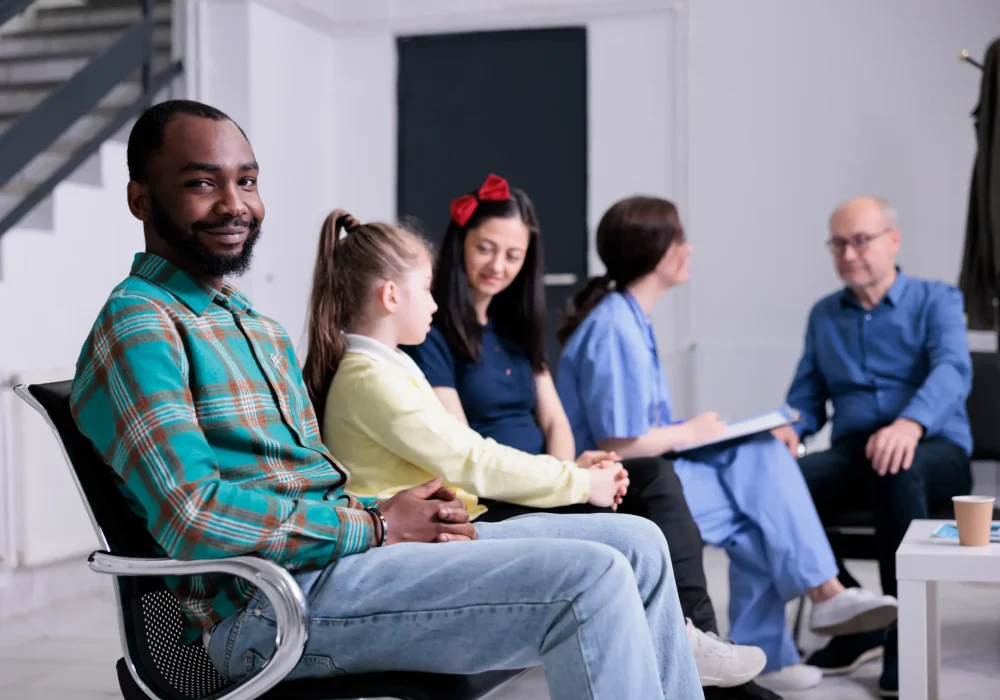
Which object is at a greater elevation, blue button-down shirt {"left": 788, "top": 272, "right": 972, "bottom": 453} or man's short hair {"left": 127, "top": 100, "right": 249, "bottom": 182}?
man's short hair {"left": 127, "top": 100, "right": 249, "bottom": 182}

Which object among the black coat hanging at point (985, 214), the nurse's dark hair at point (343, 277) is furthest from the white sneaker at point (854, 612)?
the black coat hanging at point (985, 214)

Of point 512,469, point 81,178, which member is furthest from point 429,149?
point 512,469

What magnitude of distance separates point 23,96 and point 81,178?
0.37 m

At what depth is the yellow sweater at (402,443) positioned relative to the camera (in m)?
1.92

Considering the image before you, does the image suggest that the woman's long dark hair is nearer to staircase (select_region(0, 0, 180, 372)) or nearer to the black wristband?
the black wristband

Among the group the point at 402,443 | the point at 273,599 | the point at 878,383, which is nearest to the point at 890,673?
the point at 878,383

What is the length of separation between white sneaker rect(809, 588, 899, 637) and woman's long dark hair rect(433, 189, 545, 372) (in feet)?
2.93

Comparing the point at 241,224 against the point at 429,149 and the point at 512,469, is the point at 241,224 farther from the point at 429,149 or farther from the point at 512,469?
the point at 429,149

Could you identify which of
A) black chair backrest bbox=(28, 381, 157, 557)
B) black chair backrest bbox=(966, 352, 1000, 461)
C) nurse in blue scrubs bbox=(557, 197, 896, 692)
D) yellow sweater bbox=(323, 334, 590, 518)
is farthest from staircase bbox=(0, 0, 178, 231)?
black chair backrest bbox=(966, 352, 1000, 461)

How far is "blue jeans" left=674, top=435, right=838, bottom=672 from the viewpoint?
2770 mm

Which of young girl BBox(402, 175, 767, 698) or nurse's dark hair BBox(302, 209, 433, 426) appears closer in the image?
nurse's dark hair BBox(302, 209, 433, 426)

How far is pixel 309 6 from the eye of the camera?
5441 mm

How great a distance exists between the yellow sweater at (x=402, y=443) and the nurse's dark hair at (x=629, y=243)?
94 centimetres

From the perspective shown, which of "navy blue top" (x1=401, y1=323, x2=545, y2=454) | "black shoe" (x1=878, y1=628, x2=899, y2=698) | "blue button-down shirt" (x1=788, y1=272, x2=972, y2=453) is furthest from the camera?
"blue button-down shirt" (x1=788, y1=272, x2=972, y2=453)
